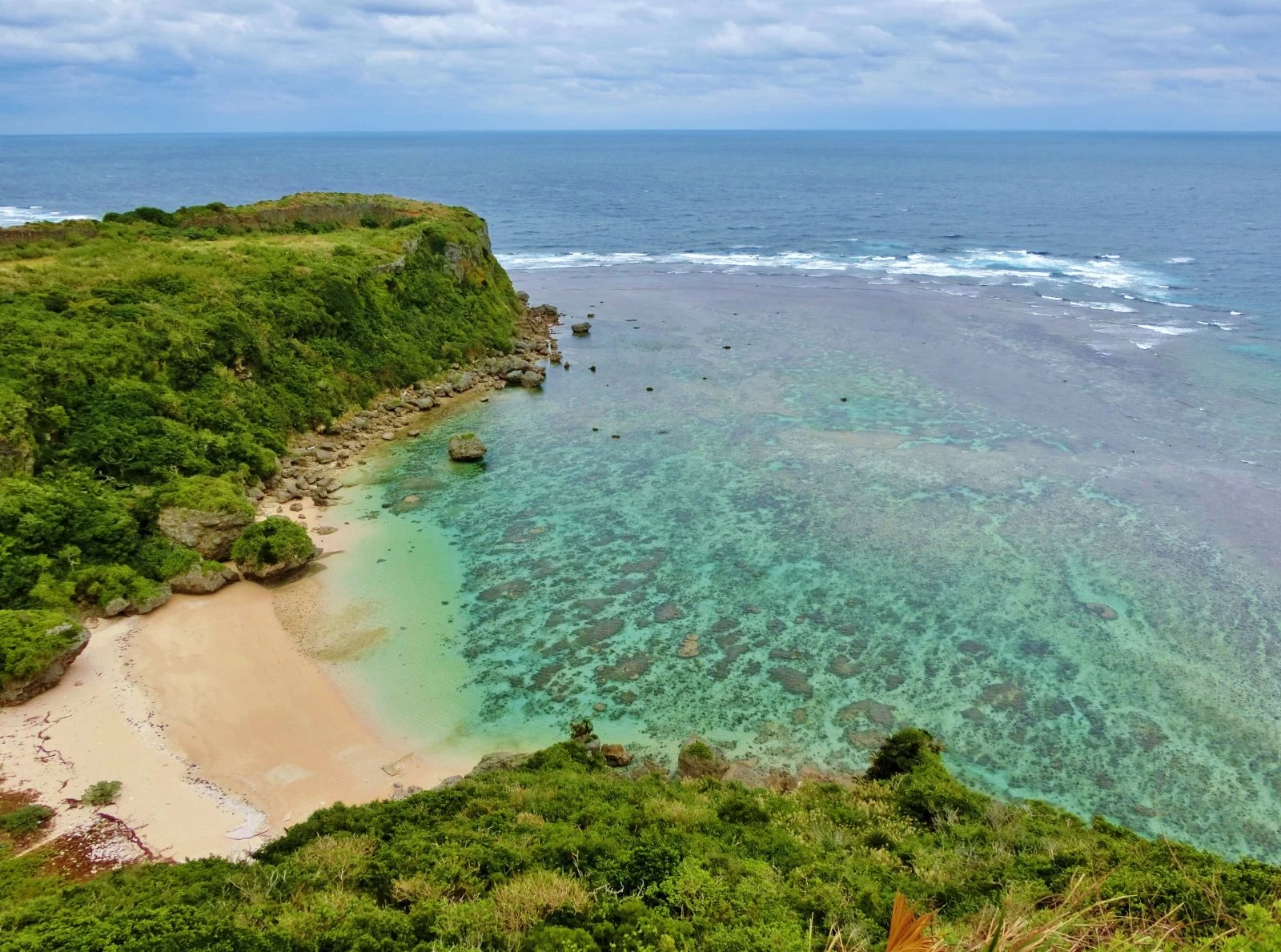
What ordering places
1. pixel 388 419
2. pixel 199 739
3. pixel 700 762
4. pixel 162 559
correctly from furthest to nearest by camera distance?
pixel 388 419 → pixel 162 559 → pixel 199 739 → pixel 700 762

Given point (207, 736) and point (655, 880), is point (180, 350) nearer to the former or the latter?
point (207, 736)

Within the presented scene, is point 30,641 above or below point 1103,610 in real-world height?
above

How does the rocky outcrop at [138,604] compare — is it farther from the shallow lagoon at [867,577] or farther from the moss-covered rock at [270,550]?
the shallow lagoon at [867,577]

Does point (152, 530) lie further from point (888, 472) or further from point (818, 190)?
point (818, 190)

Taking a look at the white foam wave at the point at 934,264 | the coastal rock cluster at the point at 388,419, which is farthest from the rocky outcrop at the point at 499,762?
the white foam wave at the point at 934,264

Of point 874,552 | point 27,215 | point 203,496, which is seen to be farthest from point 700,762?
point 27,215
